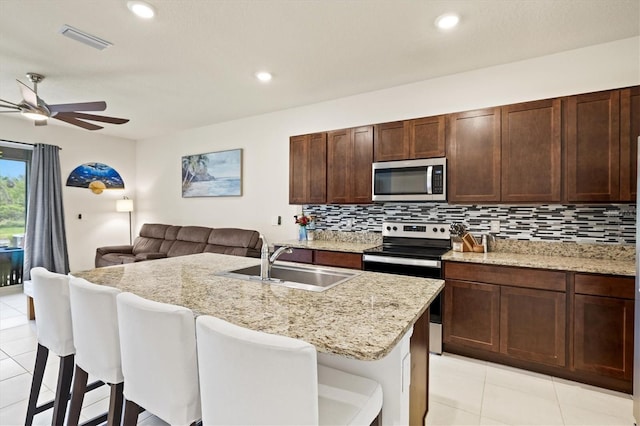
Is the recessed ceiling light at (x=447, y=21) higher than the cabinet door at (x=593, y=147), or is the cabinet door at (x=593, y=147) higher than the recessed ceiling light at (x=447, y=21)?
the recessed ceiling light at (x=447, y=21)

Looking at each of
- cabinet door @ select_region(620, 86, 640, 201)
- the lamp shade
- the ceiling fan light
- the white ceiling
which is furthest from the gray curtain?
cabinet door @ select_region(620, 86, 640, 201)

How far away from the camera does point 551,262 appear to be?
7.80 ft

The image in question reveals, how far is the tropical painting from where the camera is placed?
15.8ft

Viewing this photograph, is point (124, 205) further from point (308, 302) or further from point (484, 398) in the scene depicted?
point (484, 398)

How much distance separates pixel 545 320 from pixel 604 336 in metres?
0.33

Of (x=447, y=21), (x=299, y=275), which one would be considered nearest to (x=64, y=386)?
(x=299, y=275)

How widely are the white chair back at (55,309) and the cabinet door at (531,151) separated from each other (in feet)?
10.1

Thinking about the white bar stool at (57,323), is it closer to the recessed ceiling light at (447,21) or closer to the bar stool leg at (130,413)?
the bar stool leg at (130,413)

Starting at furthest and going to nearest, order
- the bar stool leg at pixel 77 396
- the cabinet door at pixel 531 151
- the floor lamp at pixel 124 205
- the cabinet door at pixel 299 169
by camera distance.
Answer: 1. the floor lamp at pixel 124 205
2. the cabinet door at pixel 299 169
3. the cabinet door at pixel 531 151
4. the bar stool leg at pixel 77 396

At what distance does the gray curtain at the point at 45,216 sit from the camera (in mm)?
4742

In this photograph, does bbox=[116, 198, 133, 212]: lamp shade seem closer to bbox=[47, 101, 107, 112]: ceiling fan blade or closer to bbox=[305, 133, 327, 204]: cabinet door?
bbox=[47, 101, 107, 112]: ceiling fan blade

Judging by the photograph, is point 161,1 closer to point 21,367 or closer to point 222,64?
point 222,64

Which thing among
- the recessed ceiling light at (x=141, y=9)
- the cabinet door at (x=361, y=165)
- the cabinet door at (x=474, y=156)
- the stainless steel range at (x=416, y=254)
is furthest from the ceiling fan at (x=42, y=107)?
the cabinet door at (x=474, y=156)

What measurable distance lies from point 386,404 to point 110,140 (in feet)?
21.3
